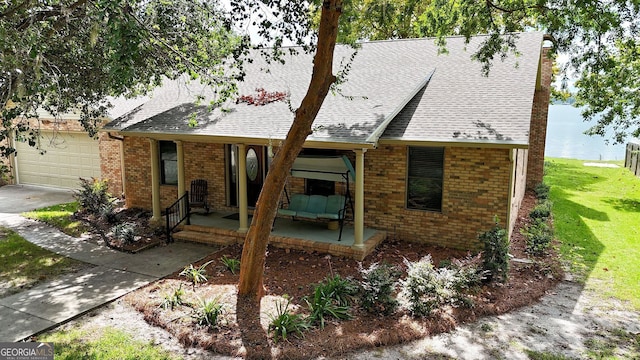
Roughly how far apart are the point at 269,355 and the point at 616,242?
9.24 m


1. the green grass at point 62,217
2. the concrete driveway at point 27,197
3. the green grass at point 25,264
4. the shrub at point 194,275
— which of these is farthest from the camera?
the concrete driveway at point 27,197

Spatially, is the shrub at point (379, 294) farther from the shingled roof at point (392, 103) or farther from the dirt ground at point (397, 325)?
the shingled roof at point (392, 103)

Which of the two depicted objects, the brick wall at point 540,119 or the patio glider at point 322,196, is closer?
the patio glider at point 322,196

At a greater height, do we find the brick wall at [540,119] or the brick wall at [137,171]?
the brick wall at [540,119]

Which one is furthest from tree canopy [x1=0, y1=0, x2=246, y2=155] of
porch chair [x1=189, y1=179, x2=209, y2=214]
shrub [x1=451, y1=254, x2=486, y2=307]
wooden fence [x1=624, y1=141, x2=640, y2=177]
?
wooden fence [x1=624, y1=141, x2=640, y2=177]

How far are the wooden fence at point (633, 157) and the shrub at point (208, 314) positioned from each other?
20.5 metres

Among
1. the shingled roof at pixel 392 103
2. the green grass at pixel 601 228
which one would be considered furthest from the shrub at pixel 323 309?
the green grass at pixel 601 228

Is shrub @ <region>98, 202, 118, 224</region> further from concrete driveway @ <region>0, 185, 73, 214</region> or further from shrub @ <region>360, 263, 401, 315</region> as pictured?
shrub @ <region>360, 263, 401, 315</region>

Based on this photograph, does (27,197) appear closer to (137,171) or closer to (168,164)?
(137,171)

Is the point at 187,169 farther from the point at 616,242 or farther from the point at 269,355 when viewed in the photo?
the point at 616,242

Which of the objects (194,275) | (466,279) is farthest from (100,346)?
(466,279)

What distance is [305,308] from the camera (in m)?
6.77

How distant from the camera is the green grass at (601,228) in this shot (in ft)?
26.9

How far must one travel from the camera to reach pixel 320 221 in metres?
10.6
